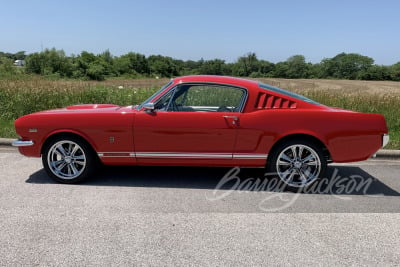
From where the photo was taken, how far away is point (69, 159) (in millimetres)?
4586

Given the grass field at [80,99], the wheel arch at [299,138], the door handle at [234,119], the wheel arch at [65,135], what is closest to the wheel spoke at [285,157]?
the wheel arch at [299,138]

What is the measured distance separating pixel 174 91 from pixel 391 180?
11.2 ft

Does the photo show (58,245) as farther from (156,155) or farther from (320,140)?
(320,140)

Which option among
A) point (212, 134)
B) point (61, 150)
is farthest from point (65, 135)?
point (212, 134)

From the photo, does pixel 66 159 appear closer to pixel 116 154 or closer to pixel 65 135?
pixel 65 135

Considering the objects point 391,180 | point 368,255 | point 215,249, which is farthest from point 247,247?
point 391,180

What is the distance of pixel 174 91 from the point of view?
14.7 ft

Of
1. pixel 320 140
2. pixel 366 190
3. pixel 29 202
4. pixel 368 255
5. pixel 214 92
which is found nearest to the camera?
pixel 368 255

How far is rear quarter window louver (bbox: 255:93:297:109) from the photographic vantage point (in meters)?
4.44

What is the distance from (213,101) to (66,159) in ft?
7.22

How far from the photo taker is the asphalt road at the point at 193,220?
→ 9.48 feet

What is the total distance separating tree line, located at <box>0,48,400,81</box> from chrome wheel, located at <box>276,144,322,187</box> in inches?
2168

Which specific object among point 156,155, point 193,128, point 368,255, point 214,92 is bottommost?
point 368,255

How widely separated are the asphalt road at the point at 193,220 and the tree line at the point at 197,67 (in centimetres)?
5409
